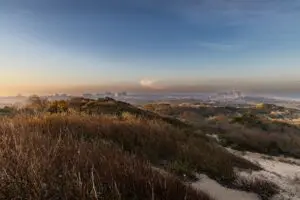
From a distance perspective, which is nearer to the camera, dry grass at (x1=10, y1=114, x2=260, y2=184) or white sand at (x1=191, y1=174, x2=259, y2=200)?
white sand at (x1=191, y1=174, x2=259, y2=200)

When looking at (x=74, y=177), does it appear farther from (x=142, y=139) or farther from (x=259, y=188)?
(x=142, y=139)

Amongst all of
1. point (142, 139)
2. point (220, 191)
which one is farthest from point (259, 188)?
point (142, 139)

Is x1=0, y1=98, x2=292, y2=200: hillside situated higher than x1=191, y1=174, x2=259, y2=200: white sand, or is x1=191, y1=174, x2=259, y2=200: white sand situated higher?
x1=0, y1=98, x2=292, y2=200: hillside

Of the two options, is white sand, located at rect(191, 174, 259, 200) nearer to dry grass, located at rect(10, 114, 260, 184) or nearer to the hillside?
the hillside

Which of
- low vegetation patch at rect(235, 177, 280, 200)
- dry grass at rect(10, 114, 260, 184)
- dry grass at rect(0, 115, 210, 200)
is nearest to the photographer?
dry grass at rect(0, 115, 210, 200)

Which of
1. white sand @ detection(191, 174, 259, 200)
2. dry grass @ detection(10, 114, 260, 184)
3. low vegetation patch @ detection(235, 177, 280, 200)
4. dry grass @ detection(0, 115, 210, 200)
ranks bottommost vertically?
low vegetation patch @ detection(235, 177, 280, 200)

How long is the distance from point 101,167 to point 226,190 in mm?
3207

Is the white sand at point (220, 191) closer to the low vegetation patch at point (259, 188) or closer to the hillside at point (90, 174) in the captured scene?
the hillside at point (90, 174)

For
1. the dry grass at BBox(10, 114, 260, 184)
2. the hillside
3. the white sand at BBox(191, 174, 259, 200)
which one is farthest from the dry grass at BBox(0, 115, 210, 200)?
the dry grass at BBox(10, 114, 260, 184)

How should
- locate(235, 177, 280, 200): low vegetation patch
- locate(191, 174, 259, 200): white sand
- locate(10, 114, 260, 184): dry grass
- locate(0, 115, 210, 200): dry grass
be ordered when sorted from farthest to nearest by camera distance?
1. locate(10, 114, 260, 184): dry grass
2. locate(235, 177, 280, 200): low vegetation patch
3. locate(191, 174, 259, 200): white sand
4. locate(0, 115, 210, 200): dry grass

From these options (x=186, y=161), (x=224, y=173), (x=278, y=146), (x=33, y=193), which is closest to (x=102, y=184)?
(x=33, y=193)

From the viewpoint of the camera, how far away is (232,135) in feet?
74.7

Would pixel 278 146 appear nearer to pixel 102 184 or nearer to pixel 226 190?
pixel 226 190

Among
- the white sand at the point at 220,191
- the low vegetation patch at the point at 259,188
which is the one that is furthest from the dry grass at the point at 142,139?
the white sand at the point at 220,191
